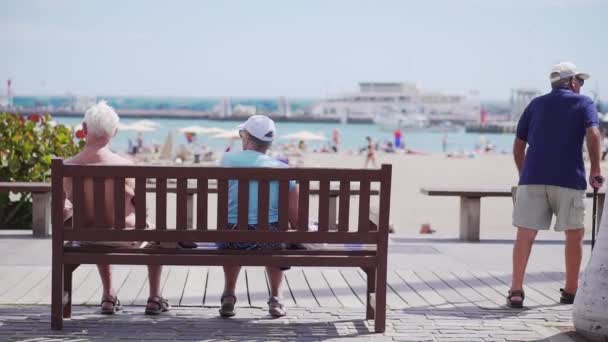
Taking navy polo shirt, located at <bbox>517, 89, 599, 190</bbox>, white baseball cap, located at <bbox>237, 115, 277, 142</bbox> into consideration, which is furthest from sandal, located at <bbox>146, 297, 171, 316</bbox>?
navy polo shirt, located at <bbox>517, 89, 599, 190</bbox>

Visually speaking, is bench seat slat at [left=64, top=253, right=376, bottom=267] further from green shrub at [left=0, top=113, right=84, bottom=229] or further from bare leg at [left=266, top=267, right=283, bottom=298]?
green shrub at [left=0, top=113, right=84, bottom=229]

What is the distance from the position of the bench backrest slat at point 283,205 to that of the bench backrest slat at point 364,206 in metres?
0.39

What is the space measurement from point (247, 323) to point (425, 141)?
105335mm

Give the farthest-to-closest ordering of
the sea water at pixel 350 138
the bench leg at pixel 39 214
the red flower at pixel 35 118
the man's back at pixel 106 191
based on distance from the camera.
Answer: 1. the sea water at pixel 350 138
2. the red flower at pixel 35 118
3. the bench leg at pixel 39 214
4. the man's back at pixel 106 191

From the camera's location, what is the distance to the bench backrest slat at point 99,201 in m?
4.95

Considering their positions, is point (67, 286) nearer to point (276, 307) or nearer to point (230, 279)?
point (230, 279)

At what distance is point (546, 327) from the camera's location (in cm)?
531

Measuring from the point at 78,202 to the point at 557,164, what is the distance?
2.85 meters

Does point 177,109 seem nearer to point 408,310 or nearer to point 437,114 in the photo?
point 437,114

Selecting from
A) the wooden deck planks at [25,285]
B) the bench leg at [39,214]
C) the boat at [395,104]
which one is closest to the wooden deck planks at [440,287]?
the wooden deck planks at [25,285]

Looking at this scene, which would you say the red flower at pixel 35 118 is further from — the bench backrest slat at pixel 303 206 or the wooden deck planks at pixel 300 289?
the bench backrest slat at pixel 303 206

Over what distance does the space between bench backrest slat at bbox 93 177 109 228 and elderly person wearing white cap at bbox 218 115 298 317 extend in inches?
26.4

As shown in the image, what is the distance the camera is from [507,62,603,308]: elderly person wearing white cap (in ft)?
19.3

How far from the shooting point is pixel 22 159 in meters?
10.2
